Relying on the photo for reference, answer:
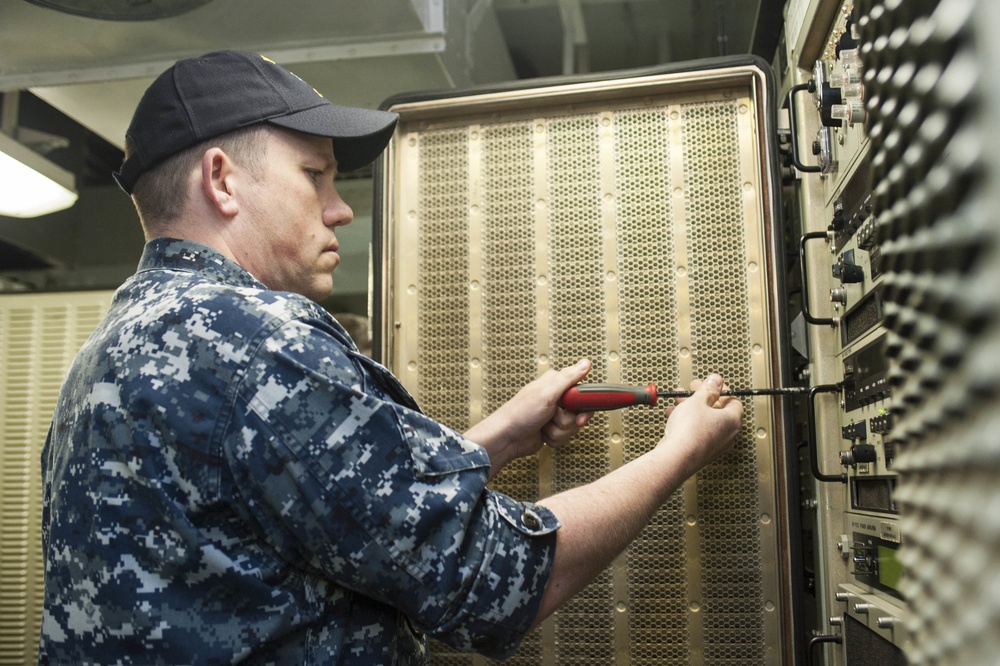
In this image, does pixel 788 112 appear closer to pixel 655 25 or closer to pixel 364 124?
pixel 364 124

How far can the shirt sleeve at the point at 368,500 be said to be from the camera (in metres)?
0.97

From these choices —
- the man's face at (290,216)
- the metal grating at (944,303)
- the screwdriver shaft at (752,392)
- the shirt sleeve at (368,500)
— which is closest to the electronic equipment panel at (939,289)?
the metal grating at (944,303)

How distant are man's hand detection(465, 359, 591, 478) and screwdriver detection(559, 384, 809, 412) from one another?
35mm

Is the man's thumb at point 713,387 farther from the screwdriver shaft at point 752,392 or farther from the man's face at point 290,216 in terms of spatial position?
the man's face at point 290,216

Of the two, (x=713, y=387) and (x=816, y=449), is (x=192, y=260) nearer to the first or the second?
(x=713, y=387)

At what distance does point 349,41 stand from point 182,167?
1350 mm

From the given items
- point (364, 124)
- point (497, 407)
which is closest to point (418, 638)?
point (497, 407)

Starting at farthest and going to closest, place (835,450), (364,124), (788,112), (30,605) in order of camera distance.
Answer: (30,605)
(788,112)
(835,450)
(364,124)

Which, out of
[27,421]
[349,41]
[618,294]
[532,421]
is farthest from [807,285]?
[27,421]

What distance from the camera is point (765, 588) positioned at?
164cm

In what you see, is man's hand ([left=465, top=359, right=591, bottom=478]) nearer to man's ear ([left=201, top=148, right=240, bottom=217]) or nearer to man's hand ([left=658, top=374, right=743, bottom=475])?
man's hand ([left=658, top=374, right=743, bottom=475])

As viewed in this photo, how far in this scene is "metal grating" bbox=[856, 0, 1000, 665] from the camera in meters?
0.35

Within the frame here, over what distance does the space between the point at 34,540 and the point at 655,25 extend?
3168mm

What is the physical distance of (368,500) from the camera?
97cm
